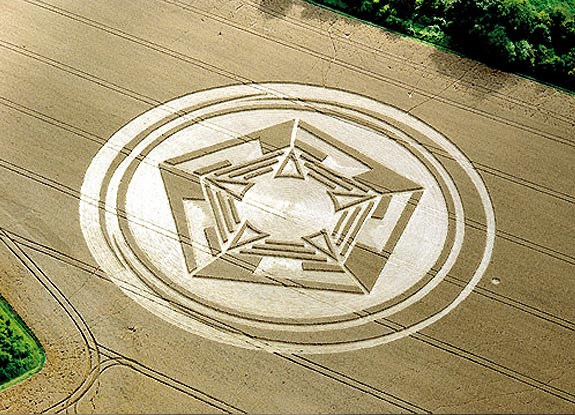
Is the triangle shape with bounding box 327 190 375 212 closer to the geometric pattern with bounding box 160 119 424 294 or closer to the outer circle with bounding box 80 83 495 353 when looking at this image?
the geometric pattern with bounding box 160 119 424 294

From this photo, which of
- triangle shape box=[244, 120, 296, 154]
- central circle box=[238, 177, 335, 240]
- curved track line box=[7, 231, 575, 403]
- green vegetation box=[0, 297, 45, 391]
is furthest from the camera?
triangle shape box=[244, 120, 296, 154]

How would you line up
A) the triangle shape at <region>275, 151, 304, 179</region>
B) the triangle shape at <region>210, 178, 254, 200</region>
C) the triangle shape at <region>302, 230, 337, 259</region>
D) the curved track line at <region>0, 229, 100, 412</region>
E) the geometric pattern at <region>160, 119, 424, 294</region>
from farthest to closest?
the triangle shape at <region>275, 151, 304, 179</region> < the triangle shape at <region>210, 178, 254, 200</region> < the triangle shape at <region>302, 230, 337, 259</region> < the geometric pattern at <region>160, 119, 424, 294</region> < the curved track line at <region>0, 229, 100, 412</region>

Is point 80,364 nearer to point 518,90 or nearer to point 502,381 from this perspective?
point 502,381

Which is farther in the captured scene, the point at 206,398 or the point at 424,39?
the point at 424,39

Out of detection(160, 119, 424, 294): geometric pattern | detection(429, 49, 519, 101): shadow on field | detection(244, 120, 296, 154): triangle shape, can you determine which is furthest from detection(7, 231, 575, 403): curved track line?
detection(429, 49, 519, 101): shadow on field

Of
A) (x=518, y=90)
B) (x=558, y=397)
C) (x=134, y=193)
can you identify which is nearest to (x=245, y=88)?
(x=134, y=193)

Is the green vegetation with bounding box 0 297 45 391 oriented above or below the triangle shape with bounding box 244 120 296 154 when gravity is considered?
below

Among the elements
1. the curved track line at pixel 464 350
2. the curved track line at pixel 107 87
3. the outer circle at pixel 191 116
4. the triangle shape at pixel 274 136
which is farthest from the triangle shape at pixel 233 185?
the curved track line at pixel 464 350
